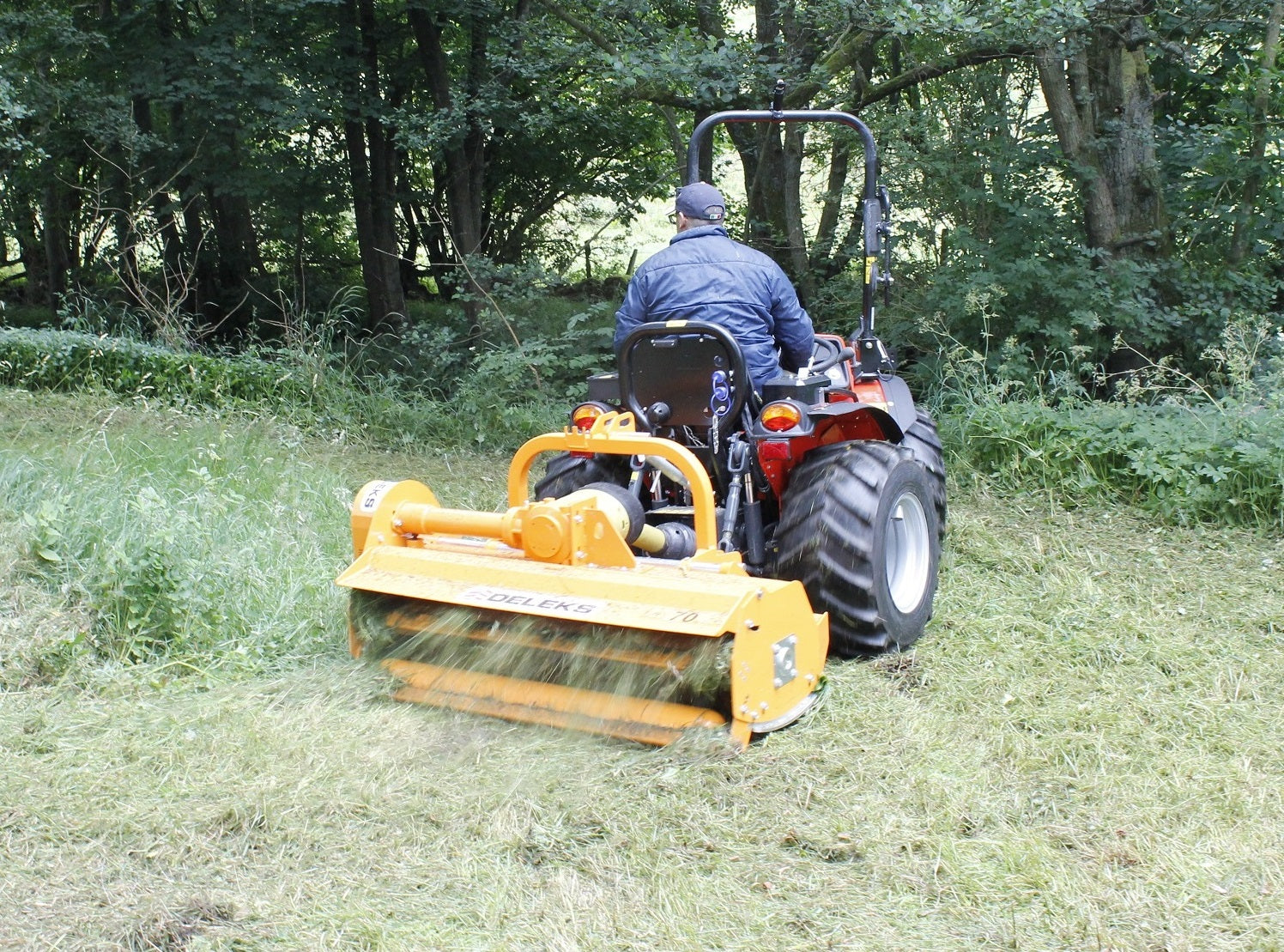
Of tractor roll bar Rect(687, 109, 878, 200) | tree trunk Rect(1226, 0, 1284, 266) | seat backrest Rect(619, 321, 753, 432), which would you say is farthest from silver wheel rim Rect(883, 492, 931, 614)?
tree trunk Rect(1226, 0, 1284, 266)

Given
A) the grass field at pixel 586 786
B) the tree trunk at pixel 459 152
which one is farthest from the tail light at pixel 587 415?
the tree trunk at pixel 459 152

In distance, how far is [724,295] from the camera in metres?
4.26

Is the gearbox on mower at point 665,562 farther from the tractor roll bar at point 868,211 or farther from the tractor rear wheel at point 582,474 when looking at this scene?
the tractor roll bar at point 868,211

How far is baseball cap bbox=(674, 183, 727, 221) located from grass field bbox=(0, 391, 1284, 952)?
1705 millimetres

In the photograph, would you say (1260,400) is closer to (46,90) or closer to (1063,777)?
(1063,777)

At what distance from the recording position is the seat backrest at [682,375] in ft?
13.1

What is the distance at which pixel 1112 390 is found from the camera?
28.2 feet

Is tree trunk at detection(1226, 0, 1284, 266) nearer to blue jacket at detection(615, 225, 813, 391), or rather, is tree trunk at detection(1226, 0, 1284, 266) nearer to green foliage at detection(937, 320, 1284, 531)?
green foliage at detection(937, 320, 1284, 531)

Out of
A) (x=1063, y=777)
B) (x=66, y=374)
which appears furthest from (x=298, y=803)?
(x=66, y=374)

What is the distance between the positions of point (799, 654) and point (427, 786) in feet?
3.70

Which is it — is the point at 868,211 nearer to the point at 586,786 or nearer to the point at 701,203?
the point at 701,203

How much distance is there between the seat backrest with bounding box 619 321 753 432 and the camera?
13.1ft

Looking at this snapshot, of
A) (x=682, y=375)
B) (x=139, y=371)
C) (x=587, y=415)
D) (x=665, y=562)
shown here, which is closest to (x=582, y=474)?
(x=587, y=415)

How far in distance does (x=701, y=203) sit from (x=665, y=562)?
149cm
